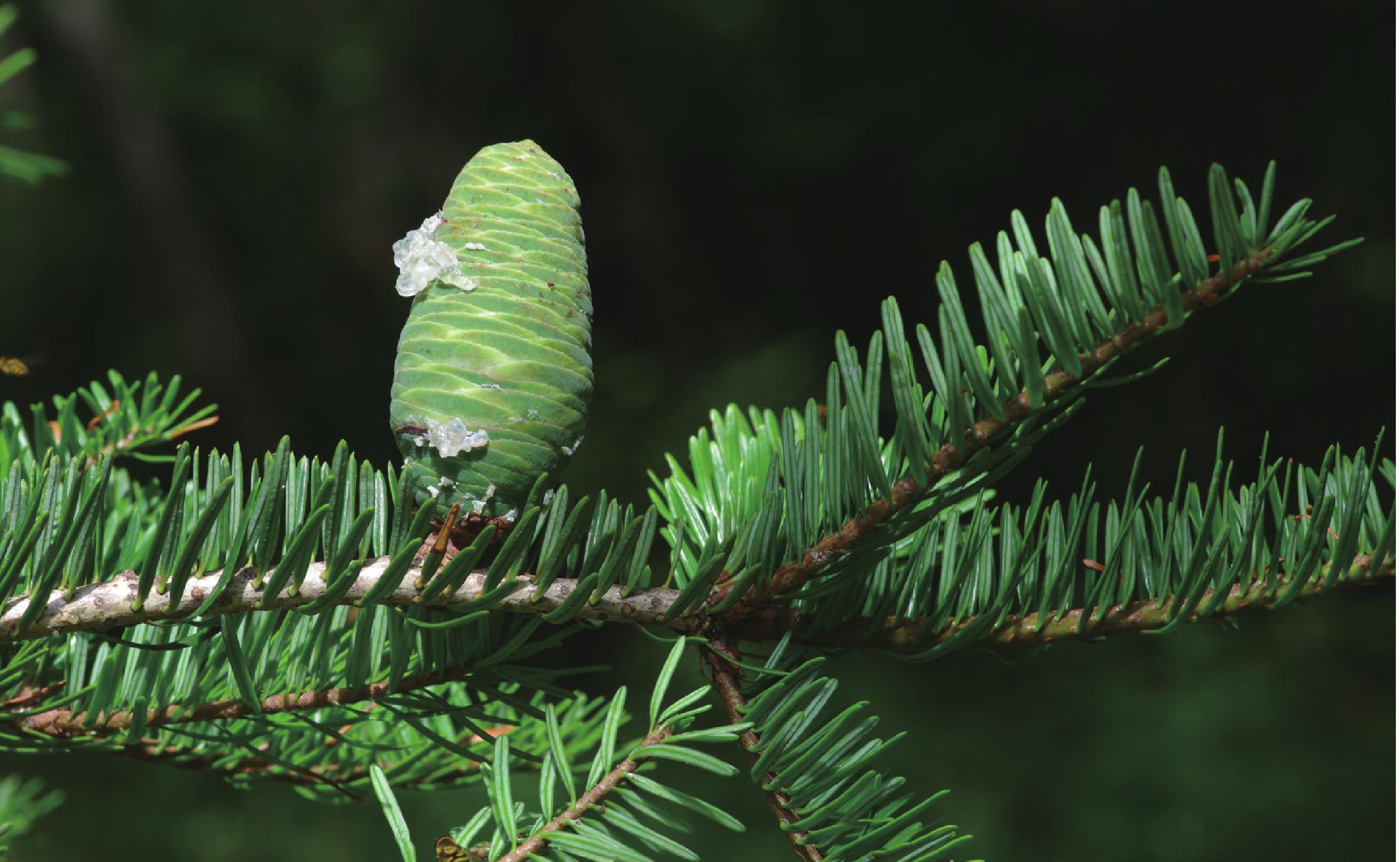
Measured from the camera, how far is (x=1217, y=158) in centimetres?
188

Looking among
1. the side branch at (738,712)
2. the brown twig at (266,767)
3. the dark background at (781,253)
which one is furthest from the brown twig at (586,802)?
the dark background at (781,253)

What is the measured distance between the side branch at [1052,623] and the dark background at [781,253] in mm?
1208

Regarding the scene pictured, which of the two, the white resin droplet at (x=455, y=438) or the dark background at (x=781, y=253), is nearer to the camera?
the white resin droplet at (x=455, y=438)

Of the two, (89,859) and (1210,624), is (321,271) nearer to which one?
(89,859)

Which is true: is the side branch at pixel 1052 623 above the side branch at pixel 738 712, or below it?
above

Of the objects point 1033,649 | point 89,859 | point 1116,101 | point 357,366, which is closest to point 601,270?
point 357,366

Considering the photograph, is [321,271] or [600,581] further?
[321,271]

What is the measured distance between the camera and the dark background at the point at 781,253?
1699mm

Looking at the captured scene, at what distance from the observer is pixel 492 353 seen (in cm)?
32

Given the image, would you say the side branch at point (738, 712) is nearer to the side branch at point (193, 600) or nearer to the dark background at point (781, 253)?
the side branch at point (193, 600)

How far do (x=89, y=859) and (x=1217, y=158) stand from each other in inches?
91.3

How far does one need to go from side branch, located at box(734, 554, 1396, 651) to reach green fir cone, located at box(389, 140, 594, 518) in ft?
0.29

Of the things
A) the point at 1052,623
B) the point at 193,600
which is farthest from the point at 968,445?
the point at 193,600

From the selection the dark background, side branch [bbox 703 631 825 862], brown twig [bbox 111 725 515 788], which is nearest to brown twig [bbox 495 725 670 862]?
side branch [bbox 703 631 825 862]
